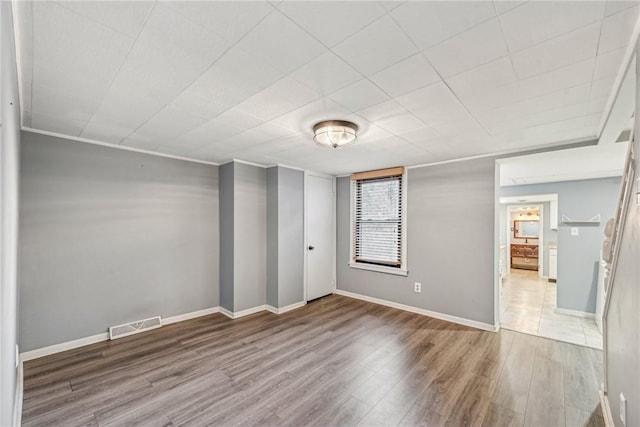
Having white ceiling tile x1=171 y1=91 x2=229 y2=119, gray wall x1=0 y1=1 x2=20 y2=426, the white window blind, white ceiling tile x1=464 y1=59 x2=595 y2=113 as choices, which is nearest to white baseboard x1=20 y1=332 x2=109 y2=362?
gray wall x1=0 y1=1 x2=20 y2=426

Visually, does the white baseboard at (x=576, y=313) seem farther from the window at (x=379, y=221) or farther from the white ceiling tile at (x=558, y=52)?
the white ceiling tile at (x=558, y=52)

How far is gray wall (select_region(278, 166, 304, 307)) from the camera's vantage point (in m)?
4.37

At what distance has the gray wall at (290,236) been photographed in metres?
4.37

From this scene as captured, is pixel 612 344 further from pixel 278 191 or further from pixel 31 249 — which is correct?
pixel 31 249

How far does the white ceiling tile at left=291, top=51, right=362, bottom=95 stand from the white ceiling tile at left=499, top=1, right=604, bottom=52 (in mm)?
790

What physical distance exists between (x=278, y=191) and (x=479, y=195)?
2.86 m

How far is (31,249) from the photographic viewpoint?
9.21 feet

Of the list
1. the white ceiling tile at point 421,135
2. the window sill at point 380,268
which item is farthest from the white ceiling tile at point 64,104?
the window sill at point 380,268

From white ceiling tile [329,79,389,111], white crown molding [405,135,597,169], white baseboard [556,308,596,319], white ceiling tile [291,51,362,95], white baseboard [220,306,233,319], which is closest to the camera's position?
white ceiling tile [291,51,362,95]

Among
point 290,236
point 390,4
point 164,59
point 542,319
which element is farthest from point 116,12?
point 542,319

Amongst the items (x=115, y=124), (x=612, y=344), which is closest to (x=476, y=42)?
(x=612, y=344)

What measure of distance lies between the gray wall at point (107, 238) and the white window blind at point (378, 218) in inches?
97.8

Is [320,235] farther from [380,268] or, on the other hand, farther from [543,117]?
[543,117]

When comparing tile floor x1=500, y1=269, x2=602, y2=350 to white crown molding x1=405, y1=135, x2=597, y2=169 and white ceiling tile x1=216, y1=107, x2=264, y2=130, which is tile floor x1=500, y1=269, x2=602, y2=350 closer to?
white crown molding x1=405, y1=135, x2=597, y2=169
